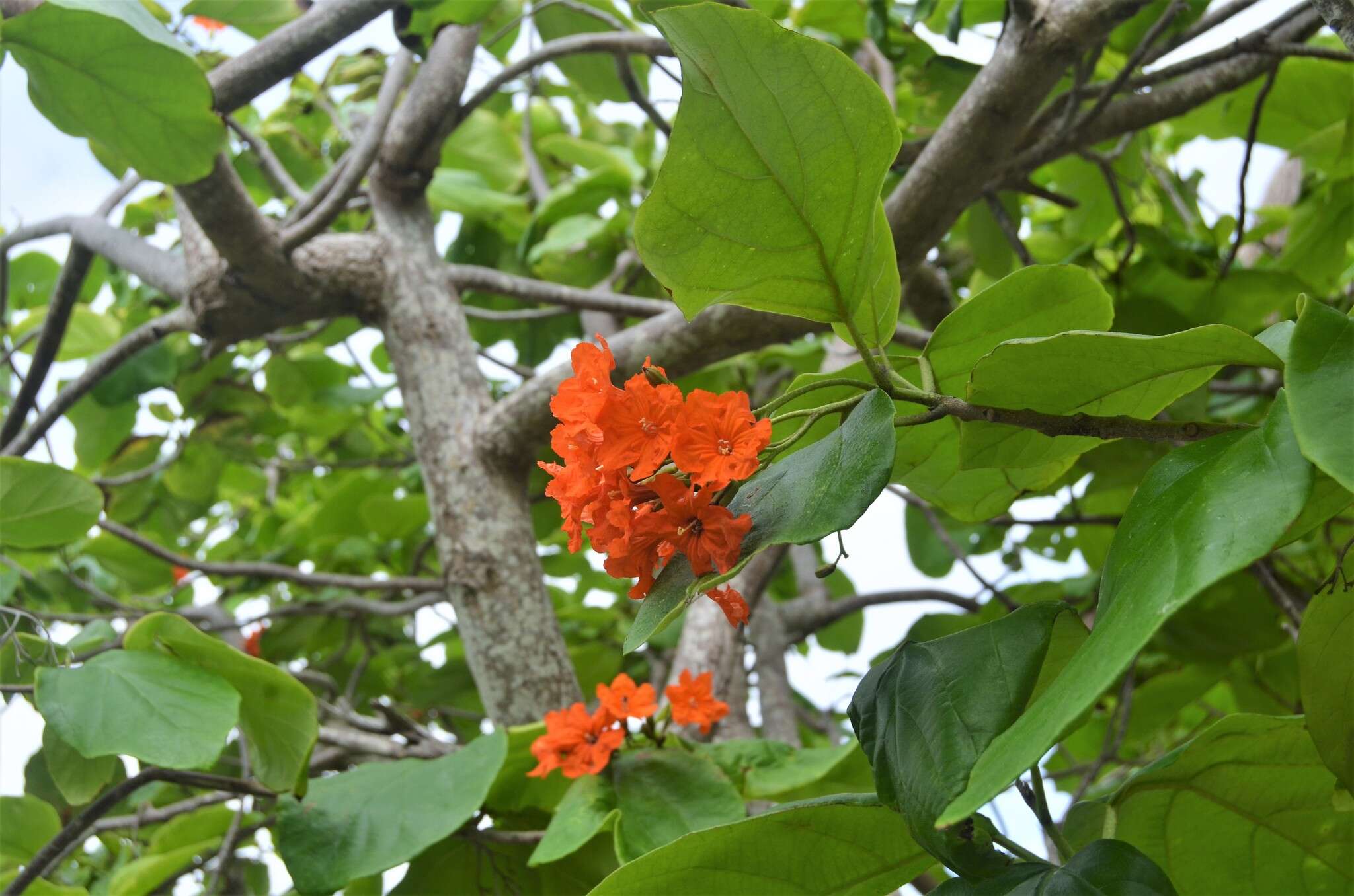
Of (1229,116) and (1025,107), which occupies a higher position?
(1229,116)

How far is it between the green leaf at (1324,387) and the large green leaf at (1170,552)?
0.7 inches

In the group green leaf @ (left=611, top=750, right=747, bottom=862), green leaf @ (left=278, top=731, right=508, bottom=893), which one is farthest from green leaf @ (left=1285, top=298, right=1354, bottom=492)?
green leaf @ (left=278, top=731, right=508, bottom=893)

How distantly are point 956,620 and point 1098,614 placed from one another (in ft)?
2.95

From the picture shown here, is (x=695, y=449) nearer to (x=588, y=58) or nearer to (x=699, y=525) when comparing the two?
(x=699, y=525)

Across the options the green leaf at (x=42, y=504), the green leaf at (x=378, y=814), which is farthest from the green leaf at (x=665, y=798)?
the green leaf at (x=42, y=504)

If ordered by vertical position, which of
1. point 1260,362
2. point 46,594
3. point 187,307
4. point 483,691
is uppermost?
point 187,307

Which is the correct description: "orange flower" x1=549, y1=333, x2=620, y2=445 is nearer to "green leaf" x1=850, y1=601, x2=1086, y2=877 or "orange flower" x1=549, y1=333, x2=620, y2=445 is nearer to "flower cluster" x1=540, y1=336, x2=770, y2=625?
"flower cluster" x1=540, y1=336, x2=770, y2=625

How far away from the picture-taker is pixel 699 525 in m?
0.48

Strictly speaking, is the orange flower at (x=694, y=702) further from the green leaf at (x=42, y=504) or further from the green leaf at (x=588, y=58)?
the green leaf at (x=588, y=58)

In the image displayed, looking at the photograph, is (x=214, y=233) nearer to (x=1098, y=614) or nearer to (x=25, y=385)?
(x=25, y=385)

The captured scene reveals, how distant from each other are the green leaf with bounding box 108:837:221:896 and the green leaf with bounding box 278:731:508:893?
236 millimetres

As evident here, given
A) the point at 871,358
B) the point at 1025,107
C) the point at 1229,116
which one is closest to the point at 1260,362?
the point at 871,358

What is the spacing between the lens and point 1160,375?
455 mm

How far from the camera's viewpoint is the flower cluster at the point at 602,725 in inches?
34.4
